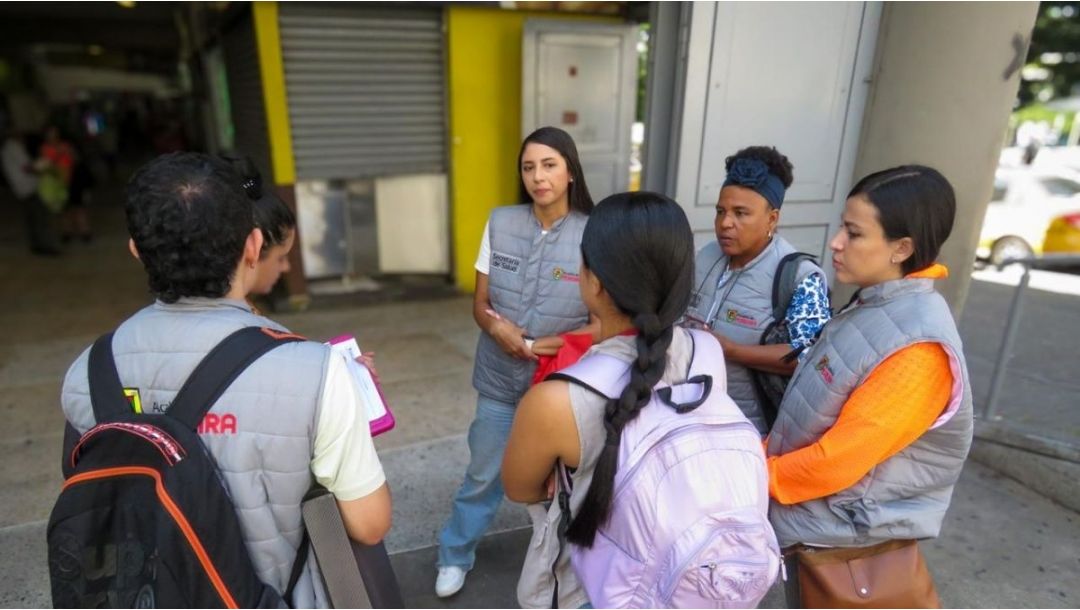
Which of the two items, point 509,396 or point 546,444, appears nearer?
point 546,444

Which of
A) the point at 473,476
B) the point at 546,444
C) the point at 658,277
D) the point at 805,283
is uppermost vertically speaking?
the point at 658,277

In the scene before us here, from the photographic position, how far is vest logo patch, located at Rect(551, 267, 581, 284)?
2.29 m

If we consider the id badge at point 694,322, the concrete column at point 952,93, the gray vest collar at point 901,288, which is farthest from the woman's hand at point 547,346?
the concrete column at point 952,93

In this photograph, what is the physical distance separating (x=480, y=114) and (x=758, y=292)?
16.3 ft

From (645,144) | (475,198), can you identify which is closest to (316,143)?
(475,198)

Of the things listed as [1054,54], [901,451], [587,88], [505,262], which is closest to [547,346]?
[505,262]

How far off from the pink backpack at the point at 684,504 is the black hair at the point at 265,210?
793 millimetres

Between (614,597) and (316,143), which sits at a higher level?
(316,143)

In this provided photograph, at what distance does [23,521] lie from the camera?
3.05m

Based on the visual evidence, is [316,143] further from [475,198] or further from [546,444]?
[546,444]

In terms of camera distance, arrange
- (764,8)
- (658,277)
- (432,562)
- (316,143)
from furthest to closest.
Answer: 1. (316,143)
2. (764,8)
3. (432,562)
4. (658,277)

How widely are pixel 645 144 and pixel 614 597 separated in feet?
9.09

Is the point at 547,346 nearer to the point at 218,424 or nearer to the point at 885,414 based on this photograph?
the point at 885,414

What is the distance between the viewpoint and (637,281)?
4.17 feet
